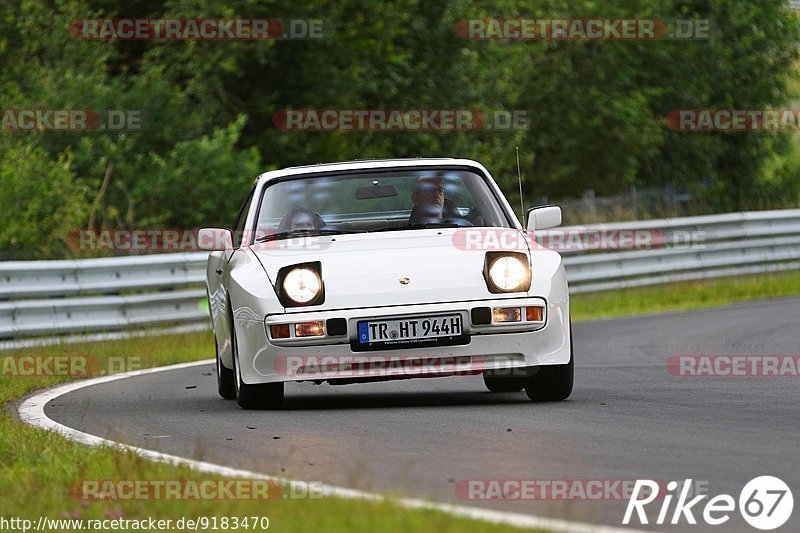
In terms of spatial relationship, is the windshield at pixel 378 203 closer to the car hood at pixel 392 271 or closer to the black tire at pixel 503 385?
the car hood at pixel 392 271

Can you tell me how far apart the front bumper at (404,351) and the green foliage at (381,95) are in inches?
429

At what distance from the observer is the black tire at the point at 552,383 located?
29.5 feet

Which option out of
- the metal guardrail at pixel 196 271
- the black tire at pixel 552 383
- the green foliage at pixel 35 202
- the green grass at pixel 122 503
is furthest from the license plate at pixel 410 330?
the green foliage at pixel 35 202

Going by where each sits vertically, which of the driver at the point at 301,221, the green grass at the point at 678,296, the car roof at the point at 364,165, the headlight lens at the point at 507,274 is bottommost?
the green grass at the point at 678,296

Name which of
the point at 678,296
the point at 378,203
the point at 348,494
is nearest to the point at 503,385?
the point at 378,203

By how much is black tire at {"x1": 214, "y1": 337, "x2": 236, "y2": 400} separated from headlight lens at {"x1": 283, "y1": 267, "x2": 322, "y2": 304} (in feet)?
5.01

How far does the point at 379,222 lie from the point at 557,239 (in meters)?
10.7

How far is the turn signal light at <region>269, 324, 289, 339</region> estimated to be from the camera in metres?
8.61

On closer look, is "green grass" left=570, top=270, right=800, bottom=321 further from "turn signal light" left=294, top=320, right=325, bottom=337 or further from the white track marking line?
the white track marking line

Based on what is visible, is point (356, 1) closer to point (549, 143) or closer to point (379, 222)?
point (549, 143)

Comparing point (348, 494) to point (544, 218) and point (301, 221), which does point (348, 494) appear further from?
point (544, 218)

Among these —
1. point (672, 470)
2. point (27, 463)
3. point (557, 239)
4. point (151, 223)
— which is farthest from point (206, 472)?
point (151, 223)

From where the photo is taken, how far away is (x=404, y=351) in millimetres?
8555

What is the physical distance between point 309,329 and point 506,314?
40.9 inches
